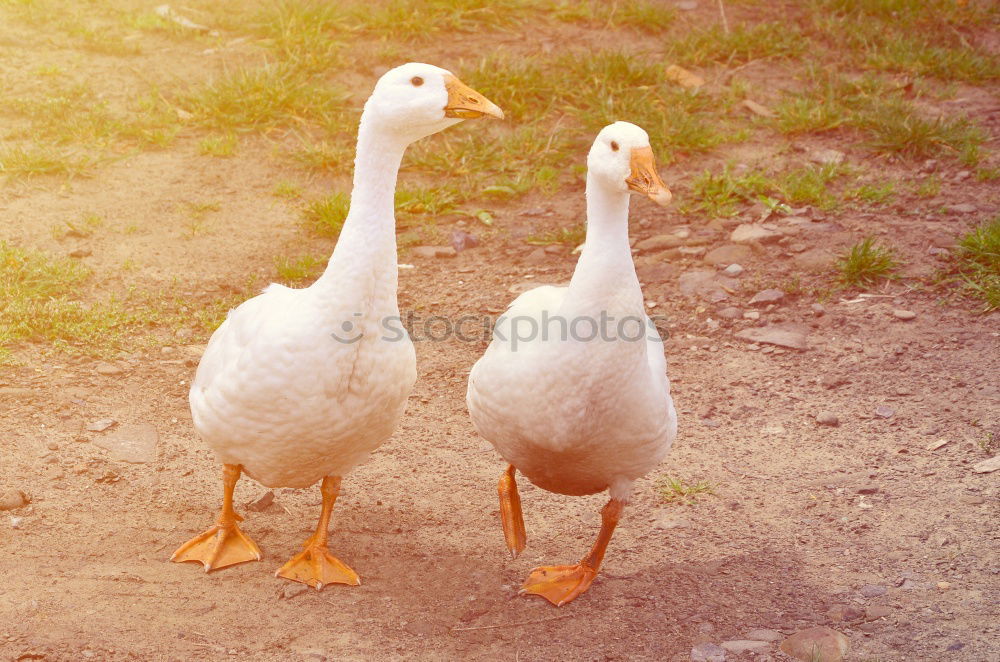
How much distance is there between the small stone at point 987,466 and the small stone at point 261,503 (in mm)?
3210

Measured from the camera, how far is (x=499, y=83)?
27.3ft

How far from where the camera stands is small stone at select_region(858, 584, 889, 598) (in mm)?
4211

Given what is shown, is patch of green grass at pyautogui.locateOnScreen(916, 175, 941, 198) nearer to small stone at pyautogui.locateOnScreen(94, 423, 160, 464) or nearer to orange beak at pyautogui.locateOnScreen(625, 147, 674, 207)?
orange beak at pyautogui.locateOnScreen(625, 147, 674, 207)

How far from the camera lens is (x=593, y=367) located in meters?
3.89

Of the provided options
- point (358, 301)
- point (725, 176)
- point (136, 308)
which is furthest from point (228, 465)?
point (725, 176)

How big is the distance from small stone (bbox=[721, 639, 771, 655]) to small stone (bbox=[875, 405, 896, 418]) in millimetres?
1986

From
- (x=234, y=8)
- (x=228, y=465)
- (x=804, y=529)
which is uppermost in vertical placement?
(x=234, y=8)

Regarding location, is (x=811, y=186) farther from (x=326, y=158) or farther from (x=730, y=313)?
(x=326, y=158)

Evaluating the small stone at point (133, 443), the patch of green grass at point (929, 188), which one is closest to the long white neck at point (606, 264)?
the small stone at point (133, 443)

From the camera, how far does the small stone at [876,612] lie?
407 centimetres

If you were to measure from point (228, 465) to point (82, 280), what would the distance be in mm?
2578

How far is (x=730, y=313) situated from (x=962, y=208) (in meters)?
1.97

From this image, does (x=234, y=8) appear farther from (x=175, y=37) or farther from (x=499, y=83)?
(x=499, y=83)

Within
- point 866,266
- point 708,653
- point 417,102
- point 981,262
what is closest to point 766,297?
point 866,266
